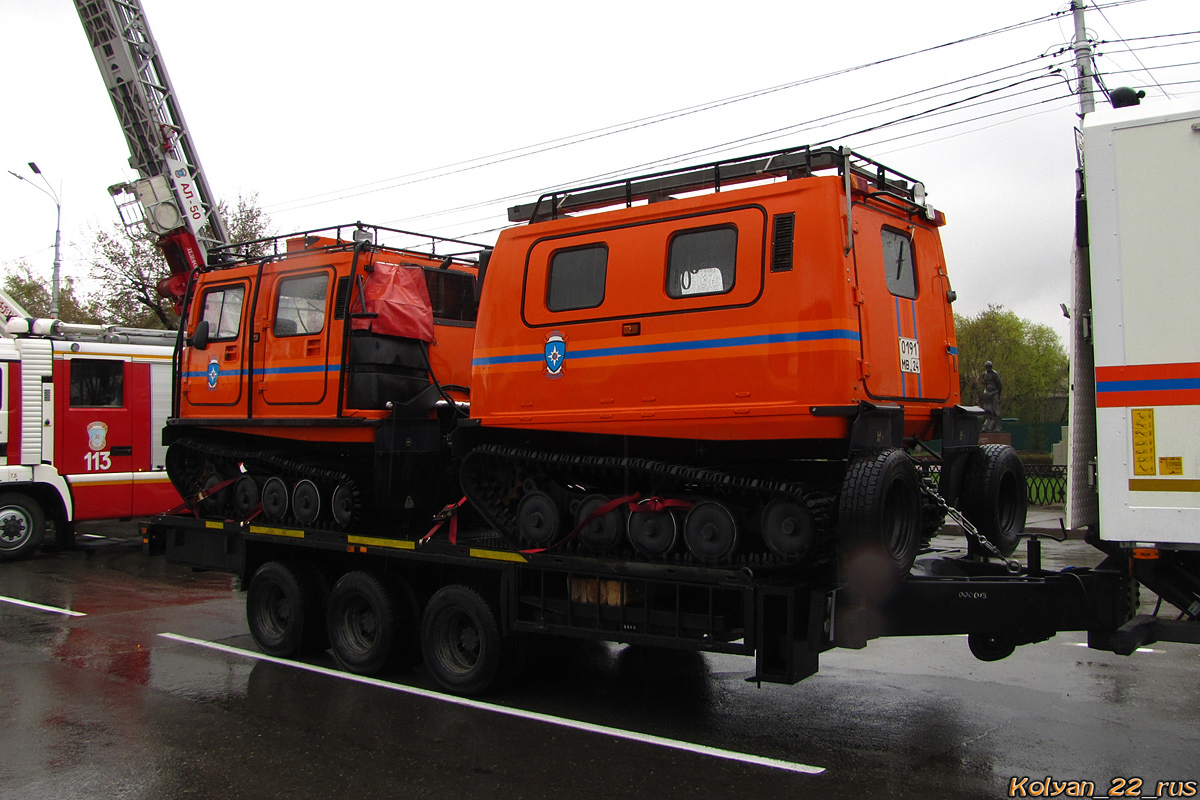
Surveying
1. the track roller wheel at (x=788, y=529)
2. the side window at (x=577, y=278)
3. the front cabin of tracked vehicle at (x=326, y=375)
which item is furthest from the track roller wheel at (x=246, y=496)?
the track roller wheel at (x=788, y=529)

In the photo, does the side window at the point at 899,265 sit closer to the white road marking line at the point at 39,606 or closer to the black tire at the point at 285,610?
the black tire at the point at 285,610

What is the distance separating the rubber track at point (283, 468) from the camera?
27.6ft

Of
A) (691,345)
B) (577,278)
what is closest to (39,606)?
(577,278)

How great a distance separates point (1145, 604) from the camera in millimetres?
10211

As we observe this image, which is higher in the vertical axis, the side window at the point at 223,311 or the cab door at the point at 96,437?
the side window at the point at 223,311

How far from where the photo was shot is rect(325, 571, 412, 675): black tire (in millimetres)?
7992

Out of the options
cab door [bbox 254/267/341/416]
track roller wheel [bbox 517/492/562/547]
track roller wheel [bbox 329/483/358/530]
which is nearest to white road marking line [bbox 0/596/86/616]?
cab door [bbox 254/267/341/416]

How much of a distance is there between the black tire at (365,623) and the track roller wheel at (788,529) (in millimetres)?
3534

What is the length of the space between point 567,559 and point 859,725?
2.34 m

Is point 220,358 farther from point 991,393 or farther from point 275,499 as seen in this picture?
point 991,393

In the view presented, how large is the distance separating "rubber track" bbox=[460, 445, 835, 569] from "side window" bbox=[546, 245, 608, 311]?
1.11m

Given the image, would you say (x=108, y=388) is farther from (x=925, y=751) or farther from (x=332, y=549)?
(x=925, y=751)

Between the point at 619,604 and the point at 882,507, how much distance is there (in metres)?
2.04

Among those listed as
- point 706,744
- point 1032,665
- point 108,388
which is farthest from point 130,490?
point 1032,665
